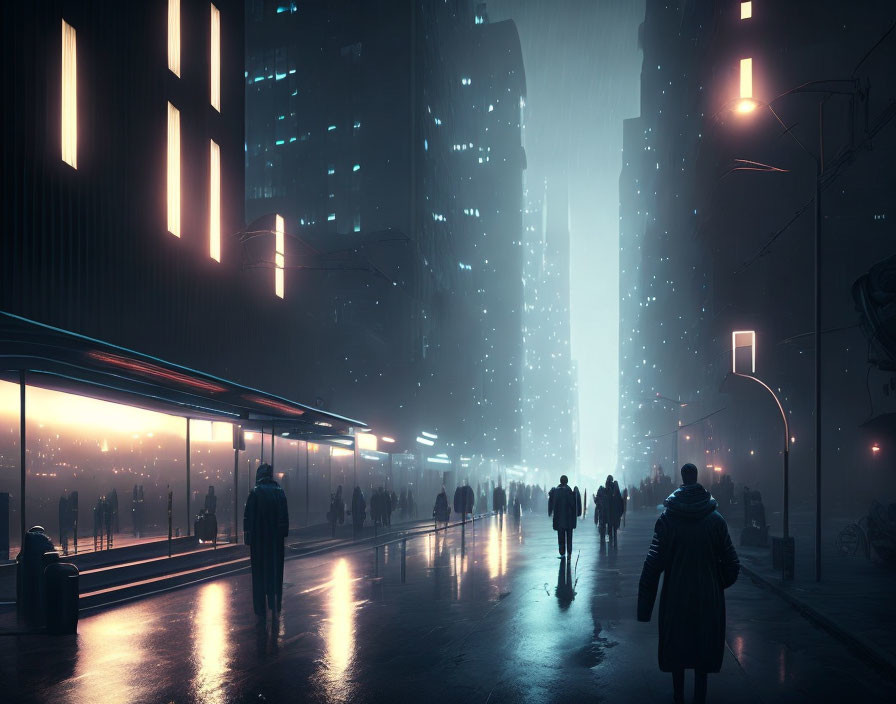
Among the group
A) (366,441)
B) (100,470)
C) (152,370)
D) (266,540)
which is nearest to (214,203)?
(100,470)

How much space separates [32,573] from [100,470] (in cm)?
1082

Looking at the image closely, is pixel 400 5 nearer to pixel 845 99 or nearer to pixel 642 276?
pixel 845 99

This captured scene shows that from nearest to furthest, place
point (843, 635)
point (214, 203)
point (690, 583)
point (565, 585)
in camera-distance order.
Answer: point (690, 583) < point (843, 635) < point (565, 585) < point (214, 203)

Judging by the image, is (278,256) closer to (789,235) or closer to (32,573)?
(32,573)

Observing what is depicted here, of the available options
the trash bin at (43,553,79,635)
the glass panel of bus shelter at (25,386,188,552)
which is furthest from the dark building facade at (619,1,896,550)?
the trash bin at (43,553,79,635)

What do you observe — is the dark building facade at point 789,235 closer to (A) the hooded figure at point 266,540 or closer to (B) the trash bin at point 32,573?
(A) the hooded figure at point 266,540

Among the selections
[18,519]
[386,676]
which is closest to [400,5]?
[18,519]

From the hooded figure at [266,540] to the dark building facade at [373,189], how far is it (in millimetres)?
30018

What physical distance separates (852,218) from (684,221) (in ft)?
154

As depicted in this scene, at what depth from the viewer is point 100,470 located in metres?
21.7

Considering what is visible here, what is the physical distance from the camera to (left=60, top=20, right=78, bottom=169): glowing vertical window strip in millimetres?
16828

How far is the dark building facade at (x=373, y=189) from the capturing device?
6544 cm

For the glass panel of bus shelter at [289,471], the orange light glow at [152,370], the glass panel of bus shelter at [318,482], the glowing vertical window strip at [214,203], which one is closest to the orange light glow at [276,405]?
the orange light glow at [152,370]

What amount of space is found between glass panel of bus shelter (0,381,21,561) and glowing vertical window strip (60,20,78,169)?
5.16 m
